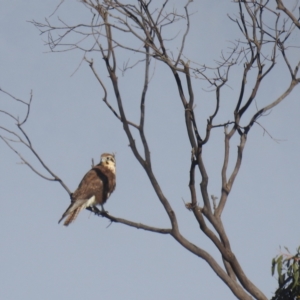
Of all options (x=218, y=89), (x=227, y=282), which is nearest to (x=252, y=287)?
(x=227, y=282)

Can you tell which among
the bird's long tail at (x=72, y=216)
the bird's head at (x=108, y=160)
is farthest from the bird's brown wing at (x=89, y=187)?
the bird's head at (x=108, y=160)

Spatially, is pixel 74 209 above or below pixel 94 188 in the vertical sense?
below

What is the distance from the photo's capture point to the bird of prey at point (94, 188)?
6864 mm

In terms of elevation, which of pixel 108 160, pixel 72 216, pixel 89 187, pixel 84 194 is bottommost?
pixel 72 216

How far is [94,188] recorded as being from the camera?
729 cm

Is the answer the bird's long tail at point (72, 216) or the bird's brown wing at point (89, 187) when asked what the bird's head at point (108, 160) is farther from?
the bird's long tail at point (72, 216)

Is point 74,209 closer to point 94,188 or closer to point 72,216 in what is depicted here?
point 72,216

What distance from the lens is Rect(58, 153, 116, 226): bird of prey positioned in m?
6.86

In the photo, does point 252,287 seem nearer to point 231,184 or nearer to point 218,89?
point 231,184

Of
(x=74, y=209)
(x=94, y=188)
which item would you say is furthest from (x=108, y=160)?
(x=74, y=209)

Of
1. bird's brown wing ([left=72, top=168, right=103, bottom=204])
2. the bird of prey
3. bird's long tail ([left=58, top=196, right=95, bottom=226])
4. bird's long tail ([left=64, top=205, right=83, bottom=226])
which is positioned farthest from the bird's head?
bird's long tail ([left=64, top=205, right=83, bottom=226])

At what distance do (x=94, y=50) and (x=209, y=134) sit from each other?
1.22 m

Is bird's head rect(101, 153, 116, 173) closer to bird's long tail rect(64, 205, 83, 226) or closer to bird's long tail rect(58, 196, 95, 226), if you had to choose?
bird's long tail rect(58, 196, 95, 226)

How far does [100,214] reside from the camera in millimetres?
6215
